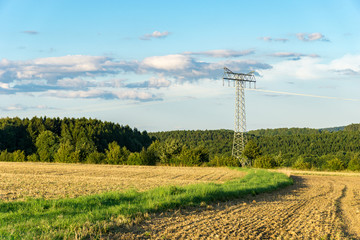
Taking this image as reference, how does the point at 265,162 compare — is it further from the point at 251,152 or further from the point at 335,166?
the point at 335,166

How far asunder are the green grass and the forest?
38.1 m

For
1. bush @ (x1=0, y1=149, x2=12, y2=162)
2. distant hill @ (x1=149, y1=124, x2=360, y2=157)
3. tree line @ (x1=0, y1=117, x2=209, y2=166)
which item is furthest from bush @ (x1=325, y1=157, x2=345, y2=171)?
distant hill @ (x1=149, y1=124, x2=360, y2=157)

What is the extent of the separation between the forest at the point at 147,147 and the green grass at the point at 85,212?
125 feet

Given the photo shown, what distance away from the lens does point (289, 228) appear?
10.9m

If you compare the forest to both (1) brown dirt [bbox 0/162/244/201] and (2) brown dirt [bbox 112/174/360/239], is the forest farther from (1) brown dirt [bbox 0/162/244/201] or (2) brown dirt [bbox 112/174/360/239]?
(2) brown dirt [bbox 112/174/360/239]

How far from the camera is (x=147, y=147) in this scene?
11850cm

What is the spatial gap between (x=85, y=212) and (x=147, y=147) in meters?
107

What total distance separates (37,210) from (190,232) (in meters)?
5.90

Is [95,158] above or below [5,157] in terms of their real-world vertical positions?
above

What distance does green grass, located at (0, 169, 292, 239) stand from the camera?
8.72 m

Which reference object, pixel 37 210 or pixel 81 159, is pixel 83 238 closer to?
pixel 37 210

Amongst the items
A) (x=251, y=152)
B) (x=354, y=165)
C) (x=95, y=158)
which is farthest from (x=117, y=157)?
(x=354, y=165)

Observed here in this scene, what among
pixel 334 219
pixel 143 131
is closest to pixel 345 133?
pixel 143 131

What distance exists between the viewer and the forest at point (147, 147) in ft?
182
